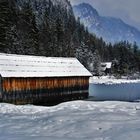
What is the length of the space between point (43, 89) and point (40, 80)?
3.84ft

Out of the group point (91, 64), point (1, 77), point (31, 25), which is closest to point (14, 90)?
point (1, 77)

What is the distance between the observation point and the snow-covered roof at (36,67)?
35500mm

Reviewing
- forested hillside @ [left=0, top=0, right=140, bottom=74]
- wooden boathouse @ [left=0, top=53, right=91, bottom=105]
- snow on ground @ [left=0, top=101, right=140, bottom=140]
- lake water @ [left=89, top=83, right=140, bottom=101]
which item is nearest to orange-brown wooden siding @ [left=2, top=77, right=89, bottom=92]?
wooden boathouse @ [left=0, top=53, right=91, bottom=105]

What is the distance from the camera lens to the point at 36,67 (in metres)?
39.3

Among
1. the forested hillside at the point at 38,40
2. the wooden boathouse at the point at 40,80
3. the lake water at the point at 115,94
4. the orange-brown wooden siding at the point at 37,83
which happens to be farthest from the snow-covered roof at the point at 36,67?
the forested hillside at the point at 38,40

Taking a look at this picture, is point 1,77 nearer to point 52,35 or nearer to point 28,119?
point 28,119

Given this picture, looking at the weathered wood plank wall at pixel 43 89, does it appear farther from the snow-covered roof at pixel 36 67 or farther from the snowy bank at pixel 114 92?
the snowy bank at pixel 114 92

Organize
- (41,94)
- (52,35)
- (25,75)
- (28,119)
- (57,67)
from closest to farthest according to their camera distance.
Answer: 1. (28,119)
2. (25,75)
3. (41,94)
4. (57,67)
5. (52,35)

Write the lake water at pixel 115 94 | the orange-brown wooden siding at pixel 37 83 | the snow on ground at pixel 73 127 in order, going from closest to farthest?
the snow on ground at pixel 73 127 → the orange-brown wooden siding at pixel 37 83 → the lake water at pixel 115 94

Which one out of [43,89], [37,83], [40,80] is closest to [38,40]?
[43,89]

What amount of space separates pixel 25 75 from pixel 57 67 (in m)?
7.33

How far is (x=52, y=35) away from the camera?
4439 inches

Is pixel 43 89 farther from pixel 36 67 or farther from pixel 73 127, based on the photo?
pixel 73 127

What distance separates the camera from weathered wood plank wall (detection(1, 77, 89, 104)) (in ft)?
112
